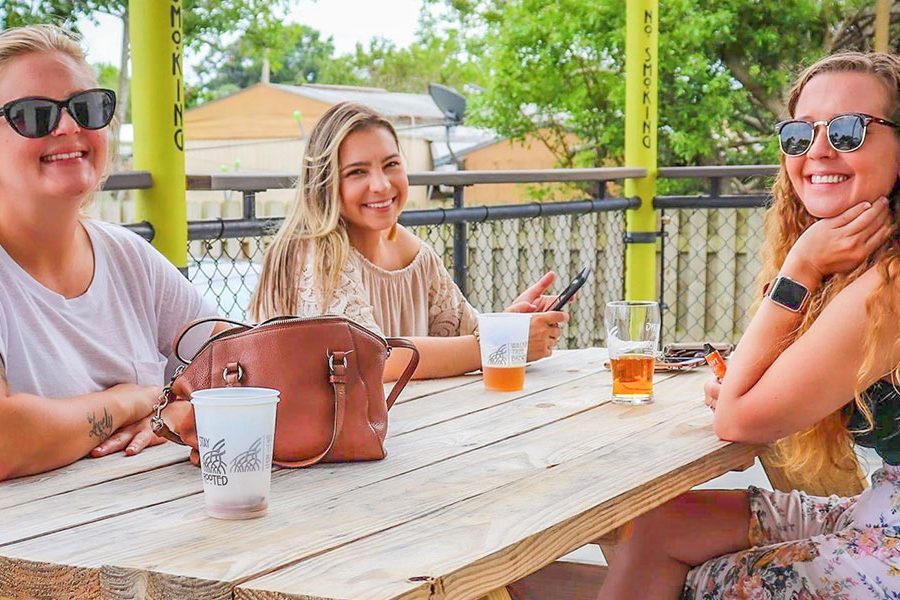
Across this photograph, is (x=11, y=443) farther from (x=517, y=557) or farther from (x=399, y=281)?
(x=399, y=281)

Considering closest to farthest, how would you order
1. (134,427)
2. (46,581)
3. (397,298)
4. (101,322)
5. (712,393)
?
(46,581), (134,427), (101,322), (712,393), (397,298)

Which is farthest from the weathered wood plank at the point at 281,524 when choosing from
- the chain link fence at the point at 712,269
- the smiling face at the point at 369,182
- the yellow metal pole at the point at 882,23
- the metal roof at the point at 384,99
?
the metal roof at the point at 384,99

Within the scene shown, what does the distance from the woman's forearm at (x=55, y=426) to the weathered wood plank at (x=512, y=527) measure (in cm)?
58

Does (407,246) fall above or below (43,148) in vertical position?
below

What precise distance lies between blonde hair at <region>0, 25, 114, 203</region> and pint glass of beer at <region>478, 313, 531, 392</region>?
85 centimetres

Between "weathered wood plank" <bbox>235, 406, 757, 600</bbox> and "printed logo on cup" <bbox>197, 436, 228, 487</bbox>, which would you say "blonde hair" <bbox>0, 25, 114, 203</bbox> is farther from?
"weathered wood plank" <bbox>235, 406, 757, 600</bbox>

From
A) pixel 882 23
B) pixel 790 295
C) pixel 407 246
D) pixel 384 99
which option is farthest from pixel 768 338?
pixel 384 99

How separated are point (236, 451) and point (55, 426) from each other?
42cm

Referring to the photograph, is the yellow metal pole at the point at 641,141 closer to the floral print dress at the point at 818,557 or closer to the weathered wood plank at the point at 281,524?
the floral print dress at the point at 818,557

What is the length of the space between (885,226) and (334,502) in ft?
3.26

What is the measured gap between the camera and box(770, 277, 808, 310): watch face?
→ 190 cm

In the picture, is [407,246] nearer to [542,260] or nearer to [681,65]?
[542,260]

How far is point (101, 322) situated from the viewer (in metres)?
2.02

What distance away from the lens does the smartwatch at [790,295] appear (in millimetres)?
1903
